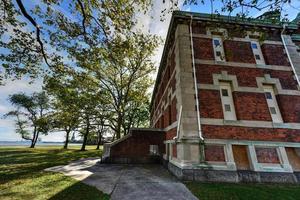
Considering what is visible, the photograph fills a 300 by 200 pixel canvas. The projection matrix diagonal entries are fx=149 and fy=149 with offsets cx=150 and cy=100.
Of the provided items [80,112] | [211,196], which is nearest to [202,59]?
[211,196]

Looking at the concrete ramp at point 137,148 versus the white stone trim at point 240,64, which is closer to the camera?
the white stone trim at point 240,64

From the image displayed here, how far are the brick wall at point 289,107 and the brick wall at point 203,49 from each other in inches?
180

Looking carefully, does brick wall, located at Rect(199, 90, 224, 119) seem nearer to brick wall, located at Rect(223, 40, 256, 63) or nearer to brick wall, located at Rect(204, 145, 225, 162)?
brick wall, located at Rect(204, 145, 225, 162)

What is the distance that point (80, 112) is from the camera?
18.5 meters

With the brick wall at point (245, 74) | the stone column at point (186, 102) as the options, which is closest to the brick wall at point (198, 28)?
the stone column at point (186, 102)

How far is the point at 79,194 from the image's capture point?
507cm

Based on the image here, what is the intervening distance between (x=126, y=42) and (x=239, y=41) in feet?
23.4

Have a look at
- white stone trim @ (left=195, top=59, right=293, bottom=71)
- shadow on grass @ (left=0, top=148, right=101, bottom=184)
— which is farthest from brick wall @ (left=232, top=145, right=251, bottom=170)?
shadow on grass @ (left=0, top=148, right=101, bottom=184)

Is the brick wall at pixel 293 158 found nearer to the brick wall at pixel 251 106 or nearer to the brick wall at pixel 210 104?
the brick wall at pixel 251 106

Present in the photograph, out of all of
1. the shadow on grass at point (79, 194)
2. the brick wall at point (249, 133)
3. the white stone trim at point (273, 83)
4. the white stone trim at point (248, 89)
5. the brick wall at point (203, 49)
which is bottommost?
the shadow on grass at point (79, 194)

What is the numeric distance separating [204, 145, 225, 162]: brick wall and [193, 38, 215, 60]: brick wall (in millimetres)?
5096

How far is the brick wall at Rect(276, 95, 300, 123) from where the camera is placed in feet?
26.8

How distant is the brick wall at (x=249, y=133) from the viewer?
7593 millimetres

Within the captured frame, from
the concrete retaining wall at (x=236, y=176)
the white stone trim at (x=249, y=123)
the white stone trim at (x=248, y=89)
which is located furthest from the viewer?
the white stone trim at (x=248, y=89)
